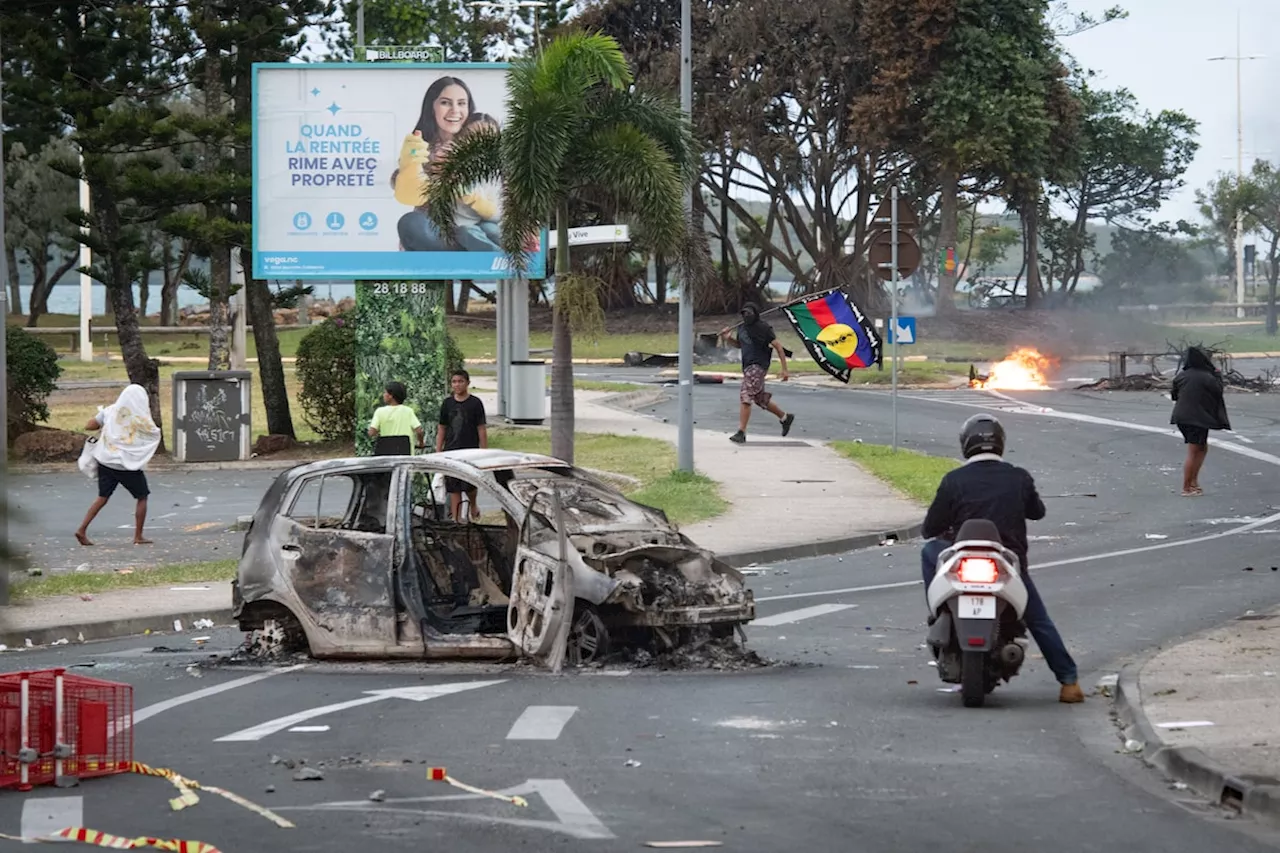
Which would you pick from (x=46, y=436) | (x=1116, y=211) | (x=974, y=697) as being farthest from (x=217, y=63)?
(x=1116, y=211)

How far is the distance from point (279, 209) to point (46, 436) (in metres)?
7.66

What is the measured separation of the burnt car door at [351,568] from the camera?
1193cm

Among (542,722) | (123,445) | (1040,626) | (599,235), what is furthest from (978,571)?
(599,235)

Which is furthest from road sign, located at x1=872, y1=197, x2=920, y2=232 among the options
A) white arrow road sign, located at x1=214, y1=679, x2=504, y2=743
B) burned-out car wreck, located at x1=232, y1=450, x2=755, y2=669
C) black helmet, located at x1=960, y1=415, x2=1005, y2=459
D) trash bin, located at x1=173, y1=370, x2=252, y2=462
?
white arrow road sign, located at x1=214, y1=679, x2=504, y2=743

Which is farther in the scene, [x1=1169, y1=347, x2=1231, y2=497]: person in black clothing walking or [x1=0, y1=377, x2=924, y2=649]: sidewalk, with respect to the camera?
[x1=1169, y1=347, x2=1231, y2=497]: person in black clothing walking

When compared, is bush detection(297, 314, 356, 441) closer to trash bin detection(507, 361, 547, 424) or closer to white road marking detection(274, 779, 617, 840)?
trash bin detection(507, 361, 547, 424)

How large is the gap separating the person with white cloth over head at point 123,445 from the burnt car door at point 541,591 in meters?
8.88

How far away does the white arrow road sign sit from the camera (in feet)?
31.8

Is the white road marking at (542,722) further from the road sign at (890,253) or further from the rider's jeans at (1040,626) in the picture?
the road sign at (890,253)

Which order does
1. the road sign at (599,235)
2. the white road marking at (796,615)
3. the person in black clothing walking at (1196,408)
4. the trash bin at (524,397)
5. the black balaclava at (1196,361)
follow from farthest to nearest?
the trash bin at (524,397), the black balaclava at (1196,361), the road sign at (599,235), the person in black clothing walking at (1196,408), the white road marking at (796,615)

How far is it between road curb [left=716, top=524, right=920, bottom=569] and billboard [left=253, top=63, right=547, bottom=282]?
305 inches

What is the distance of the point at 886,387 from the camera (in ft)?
146

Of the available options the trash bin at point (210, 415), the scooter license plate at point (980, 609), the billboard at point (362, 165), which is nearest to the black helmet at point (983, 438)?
the scooter license plate at point (980, 609)

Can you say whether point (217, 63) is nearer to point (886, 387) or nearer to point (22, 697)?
point (886, 387)
